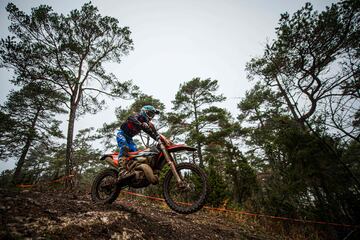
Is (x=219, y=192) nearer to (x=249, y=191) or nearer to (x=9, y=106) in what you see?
(x=249, y=191)

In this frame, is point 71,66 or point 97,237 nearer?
point 97,237

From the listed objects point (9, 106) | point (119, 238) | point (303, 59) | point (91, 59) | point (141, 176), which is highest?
point (91, 59)

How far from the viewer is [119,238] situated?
2.25 meters

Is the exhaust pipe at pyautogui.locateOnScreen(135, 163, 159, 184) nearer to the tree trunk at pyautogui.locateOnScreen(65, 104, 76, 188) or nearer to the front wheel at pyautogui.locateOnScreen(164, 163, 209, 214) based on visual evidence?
the front wheel at pyautogui.locateOnScreen(164, 163, 209, 214)

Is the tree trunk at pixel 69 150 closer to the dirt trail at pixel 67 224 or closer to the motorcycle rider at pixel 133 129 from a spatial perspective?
the motorcycle rider at pixel 133 129

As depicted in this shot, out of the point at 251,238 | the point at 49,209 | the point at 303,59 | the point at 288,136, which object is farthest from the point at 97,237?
the point at 303,59

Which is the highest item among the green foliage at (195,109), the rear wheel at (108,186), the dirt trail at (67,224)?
the green foliage at (195,109)

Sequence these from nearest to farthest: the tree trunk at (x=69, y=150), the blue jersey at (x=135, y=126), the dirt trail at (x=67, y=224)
Answer: the dirt trail at (x=67, y=224) → the blue jersey at (x=135, y=126) → the tree trunk at (x=69, y=150)

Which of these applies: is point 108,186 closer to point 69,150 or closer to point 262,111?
point 69,150

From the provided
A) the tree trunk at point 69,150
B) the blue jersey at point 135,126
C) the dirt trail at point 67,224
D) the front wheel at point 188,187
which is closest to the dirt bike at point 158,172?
the front wheel at point 188,187

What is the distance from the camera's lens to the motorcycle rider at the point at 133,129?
367 centimetres

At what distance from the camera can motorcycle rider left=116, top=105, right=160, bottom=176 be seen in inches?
145

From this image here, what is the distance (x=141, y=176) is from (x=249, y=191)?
9161 millimetres

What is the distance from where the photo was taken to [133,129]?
418 centimetres
